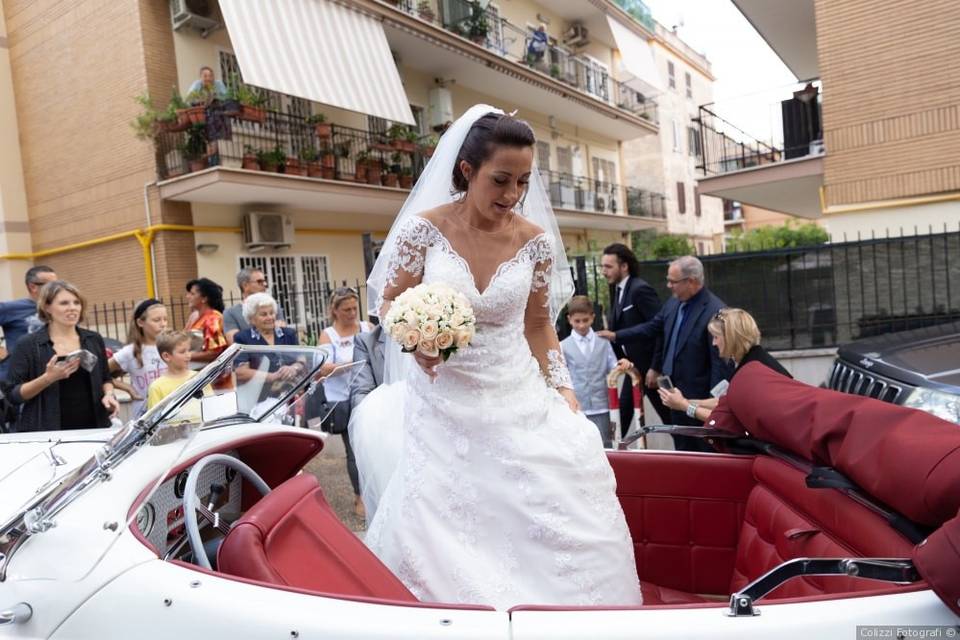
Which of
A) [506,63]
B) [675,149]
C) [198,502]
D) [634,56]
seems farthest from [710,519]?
[675,149]

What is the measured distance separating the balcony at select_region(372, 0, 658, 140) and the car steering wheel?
1289 cm

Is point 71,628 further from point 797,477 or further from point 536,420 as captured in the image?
point 797,477

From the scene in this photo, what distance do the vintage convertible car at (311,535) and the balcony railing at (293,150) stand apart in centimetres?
935

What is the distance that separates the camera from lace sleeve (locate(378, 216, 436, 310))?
8.41ft

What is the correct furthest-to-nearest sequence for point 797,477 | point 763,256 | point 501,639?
point 763,256 → point 797,477 → point 501,639

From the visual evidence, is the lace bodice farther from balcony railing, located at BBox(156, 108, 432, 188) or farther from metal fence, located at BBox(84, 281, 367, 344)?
balcony railing, located at BBox(156, 108, 432, 188)

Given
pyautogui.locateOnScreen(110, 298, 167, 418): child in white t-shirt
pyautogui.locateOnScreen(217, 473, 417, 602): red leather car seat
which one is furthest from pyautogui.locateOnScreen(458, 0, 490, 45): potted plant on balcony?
pyautogui.locateOnScreen(217, 473, 417, 602): red leather car seat

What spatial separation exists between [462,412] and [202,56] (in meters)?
12.0

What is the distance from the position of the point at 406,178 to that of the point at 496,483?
12604 mm

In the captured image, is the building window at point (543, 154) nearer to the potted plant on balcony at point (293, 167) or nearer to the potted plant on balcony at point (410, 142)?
the potted plant on balcony at point (410, 142)

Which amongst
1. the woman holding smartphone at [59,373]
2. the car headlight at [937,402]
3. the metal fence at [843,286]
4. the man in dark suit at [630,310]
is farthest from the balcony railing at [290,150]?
the car headlight at [937,402]

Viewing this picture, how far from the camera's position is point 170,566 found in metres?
1.46

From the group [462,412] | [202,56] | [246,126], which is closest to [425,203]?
[462,412]

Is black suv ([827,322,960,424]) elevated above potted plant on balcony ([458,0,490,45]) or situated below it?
below
